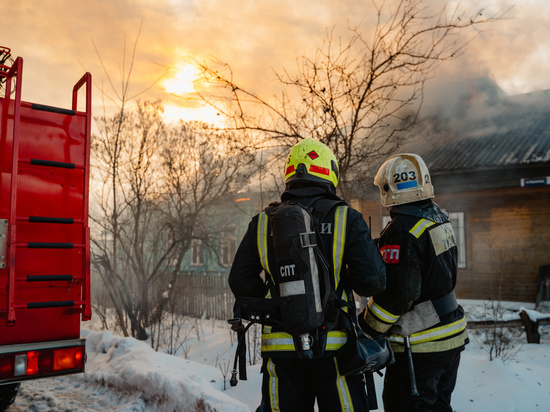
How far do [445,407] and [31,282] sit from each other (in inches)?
114

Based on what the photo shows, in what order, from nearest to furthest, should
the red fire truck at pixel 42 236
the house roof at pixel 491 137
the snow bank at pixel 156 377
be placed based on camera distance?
→ the red fire truck at pixel 42 236 < the snow bank at pixel 156 377 < the house roof at pixel 491 137

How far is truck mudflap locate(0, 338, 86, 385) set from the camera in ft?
9.50

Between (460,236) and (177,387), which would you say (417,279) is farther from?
(460,236)

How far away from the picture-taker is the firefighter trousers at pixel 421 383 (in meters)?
2.55

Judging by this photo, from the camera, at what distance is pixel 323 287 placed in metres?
2.27

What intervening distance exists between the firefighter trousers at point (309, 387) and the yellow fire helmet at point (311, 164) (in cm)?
100

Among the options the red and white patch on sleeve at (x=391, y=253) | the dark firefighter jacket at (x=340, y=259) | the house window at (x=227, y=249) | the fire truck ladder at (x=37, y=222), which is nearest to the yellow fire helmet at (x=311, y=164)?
the dark firefighter jacket at (x=340, y=259)

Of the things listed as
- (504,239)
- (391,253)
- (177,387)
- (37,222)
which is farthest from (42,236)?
(504,239)

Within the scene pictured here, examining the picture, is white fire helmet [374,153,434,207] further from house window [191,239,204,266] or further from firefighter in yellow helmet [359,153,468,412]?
house window [191,239,204,266]

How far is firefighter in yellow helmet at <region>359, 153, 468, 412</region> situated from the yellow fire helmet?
1.88ft

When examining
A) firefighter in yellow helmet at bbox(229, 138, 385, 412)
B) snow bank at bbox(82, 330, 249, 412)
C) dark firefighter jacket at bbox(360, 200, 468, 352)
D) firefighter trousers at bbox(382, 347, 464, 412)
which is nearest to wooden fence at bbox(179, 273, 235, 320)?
snow bank at bbox(82, 330, 249, 412)

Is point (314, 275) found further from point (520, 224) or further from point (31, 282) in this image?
point (520, 224)

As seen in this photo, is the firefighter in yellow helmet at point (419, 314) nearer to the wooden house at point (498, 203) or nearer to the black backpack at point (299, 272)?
the black backpack at point (299, 272)

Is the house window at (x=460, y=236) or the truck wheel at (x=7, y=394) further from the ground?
the house window at (x=460, y=236)
